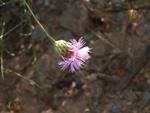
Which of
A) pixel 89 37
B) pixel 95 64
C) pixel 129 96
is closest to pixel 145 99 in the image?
pixel 129 96

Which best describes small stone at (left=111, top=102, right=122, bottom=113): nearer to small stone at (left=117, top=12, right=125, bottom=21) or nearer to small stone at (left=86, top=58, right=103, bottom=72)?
small stone at (left=86, top=58, right=103, bottom=72)

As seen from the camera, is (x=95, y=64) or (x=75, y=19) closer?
(x=95, y=64)

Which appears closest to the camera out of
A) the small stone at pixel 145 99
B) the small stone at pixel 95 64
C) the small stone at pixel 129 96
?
the small stone at pixel 145 99

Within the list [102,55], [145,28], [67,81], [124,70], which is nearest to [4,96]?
[67,81]

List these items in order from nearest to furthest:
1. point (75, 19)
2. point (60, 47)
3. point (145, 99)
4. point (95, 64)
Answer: point (60, 47), point (145, 99), point (95, 64), point (75, 19)

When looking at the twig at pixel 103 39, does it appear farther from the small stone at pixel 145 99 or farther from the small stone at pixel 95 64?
the small stone at pixel 145 99

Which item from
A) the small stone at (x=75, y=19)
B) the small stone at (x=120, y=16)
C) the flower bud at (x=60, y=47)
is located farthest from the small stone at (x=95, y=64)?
the flower bud at (x=60, y=47)

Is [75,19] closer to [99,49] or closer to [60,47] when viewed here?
[99,49]

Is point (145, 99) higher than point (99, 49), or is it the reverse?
point (99, 49)
